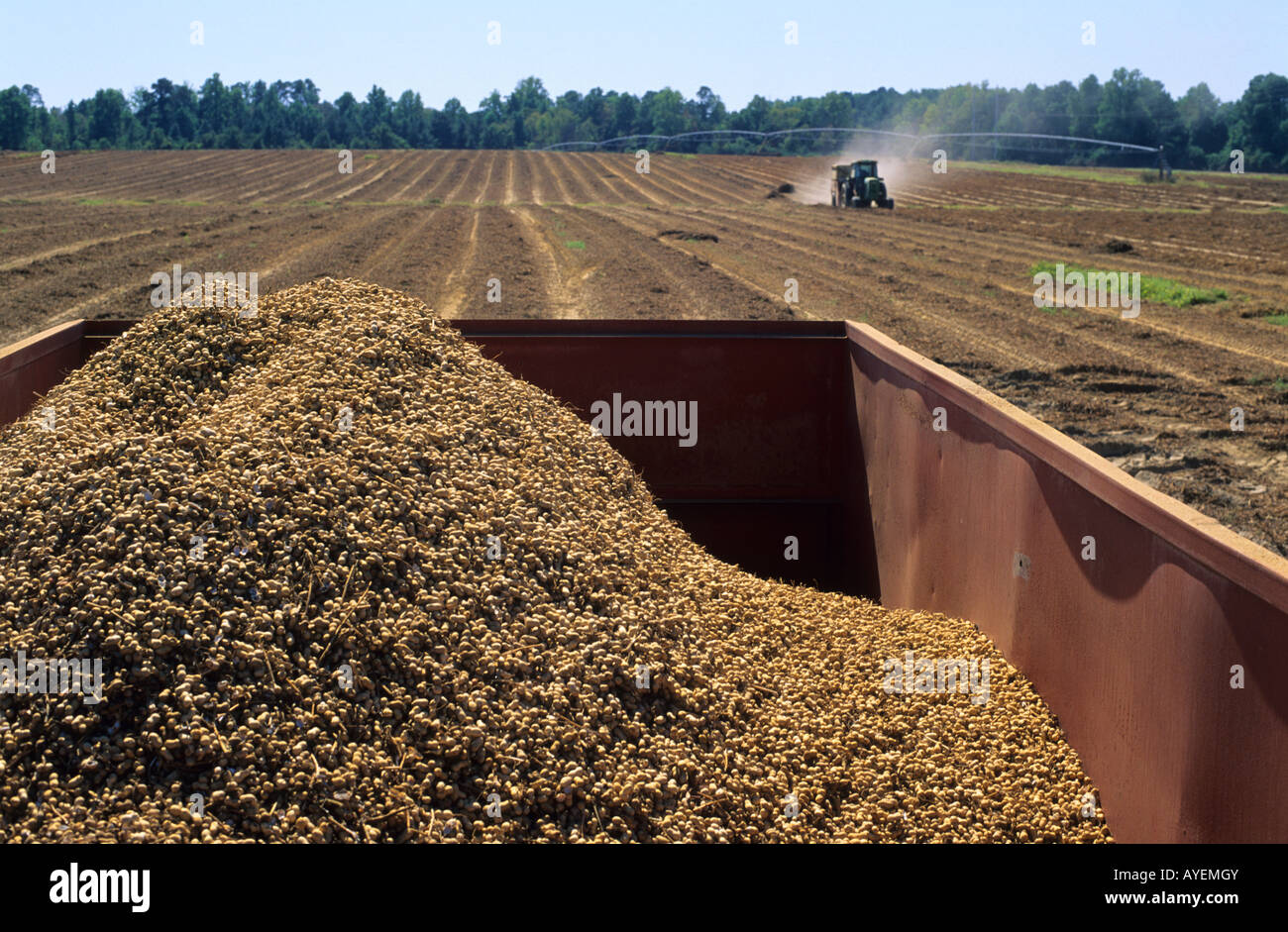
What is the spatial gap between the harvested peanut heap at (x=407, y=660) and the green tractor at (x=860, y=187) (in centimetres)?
3245

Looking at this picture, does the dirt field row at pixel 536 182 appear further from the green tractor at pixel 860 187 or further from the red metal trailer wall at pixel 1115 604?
the red metal trailer wall at pixel 1115 604

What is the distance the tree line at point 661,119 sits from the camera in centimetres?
7519

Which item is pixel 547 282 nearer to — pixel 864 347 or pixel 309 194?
pixel 864 347

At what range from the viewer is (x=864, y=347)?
17.0ft

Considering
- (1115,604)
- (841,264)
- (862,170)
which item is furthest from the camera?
(862,170)

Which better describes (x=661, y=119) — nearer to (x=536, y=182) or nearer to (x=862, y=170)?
(x=536, y=182)

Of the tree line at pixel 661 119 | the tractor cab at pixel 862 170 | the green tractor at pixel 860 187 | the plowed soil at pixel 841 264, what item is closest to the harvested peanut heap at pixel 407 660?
the plowed soil at pixel 841 264

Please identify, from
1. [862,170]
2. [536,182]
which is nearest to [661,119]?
[536,182]

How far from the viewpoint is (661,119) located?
10200cm

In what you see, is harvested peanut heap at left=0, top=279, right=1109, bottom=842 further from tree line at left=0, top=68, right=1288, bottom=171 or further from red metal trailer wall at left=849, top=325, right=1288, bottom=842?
tree line at left=0, top=68, right=1288, bottom=171

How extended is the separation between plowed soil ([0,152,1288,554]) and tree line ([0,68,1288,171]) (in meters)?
35.8

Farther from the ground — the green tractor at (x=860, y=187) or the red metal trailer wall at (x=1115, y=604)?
the green tractor at (x=860, y=187)

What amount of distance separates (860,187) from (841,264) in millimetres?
15973

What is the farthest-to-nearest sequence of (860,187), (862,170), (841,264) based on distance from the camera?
(862,170)
(860,187)
(841,264)
